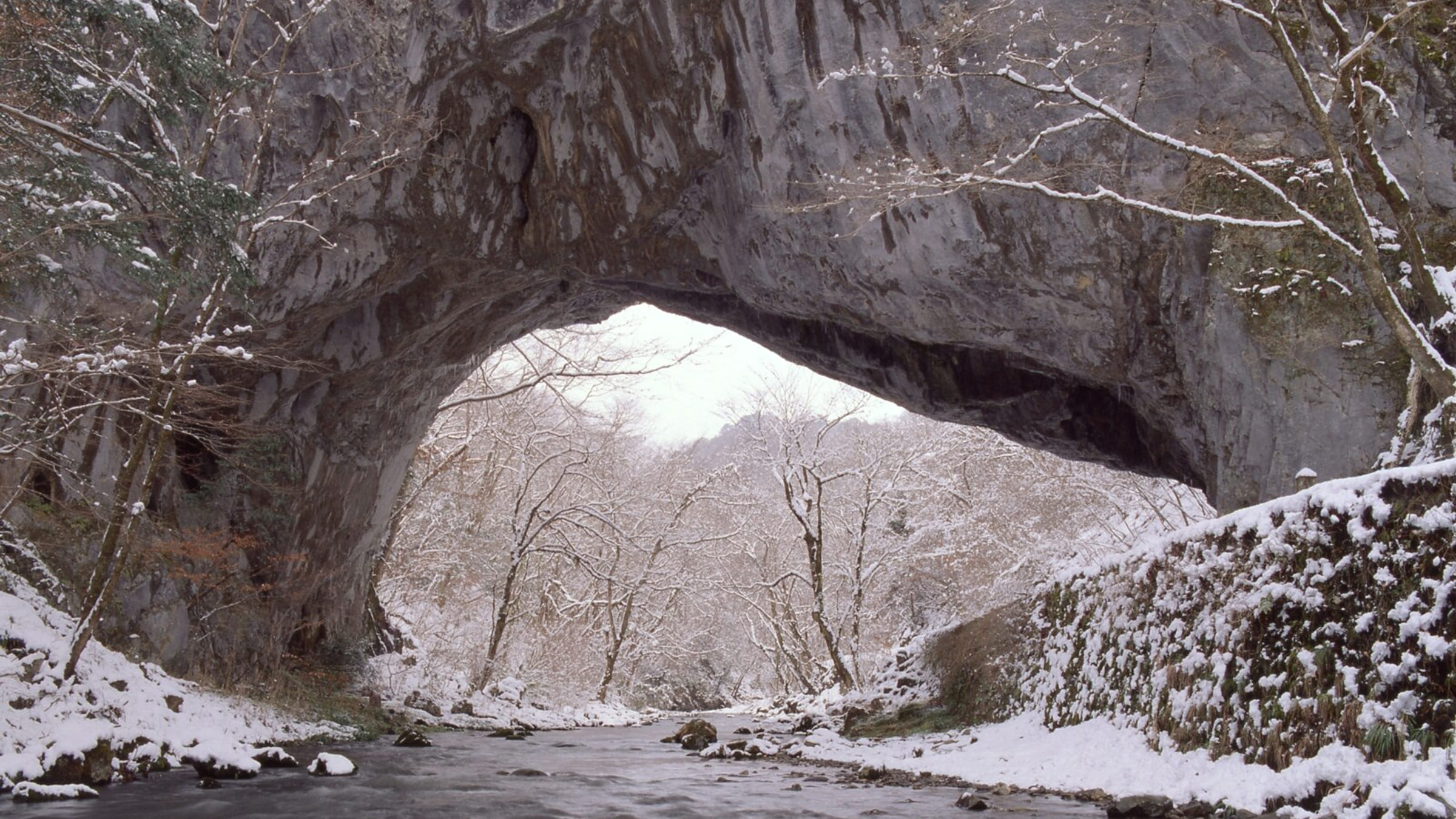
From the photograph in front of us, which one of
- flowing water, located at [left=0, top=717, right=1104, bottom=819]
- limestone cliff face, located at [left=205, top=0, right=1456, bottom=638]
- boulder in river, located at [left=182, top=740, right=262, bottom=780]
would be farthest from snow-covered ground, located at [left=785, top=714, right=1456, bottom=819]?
boulder in river, located at [left=182, top=740, right=262, bottom=780]

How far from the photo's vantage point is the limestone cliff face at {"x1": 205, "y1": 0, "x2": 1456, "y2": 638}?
10875 mm

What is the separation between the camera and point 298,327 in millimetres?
15570

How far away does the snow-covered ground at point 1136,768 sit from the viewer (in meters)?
5.01

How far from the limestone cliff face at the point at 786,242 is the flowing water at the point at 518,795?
591 cm

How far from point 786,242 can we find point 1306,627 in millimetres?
9092

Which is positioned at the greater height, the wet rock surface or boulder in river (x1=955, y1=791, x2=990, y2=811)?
the wet rock surface

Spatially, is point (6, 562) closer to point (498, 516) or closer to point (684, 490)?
point (498, 516)

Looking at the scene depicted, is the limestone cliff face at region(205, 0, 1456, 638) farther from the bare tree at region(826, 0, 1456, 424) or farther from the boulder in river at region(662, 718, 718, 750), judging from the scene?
the boulder in river at region(662, 718, 718, 750)

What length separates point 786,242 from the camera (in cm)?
1397

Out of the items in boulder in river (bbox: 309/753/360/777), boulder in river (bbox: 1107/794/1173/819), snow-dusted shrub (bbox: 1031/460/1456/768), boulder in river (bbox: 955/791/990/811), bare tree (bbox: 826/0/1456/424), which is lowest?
boulder in river (bbox: 309/753/360/777)

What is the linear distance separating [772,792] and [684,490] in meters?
23.5

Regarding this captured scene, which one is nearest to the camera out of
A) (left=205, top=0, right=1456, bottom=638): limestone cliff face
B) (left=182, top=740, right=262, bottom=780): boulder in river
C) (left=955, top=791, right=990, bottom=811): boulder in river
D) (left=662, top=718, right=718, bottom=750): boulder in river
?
(left=955, top=791, right=990, bottom=811): boulder in river

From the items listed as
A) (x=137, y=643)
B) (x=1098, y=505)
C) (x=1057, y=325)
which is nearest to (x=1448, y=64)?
(x=1057, y=325)

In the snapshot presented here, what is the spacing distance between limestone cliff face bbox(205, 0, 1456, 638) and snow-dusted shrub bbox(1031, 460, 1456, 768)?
3349 millimetres
